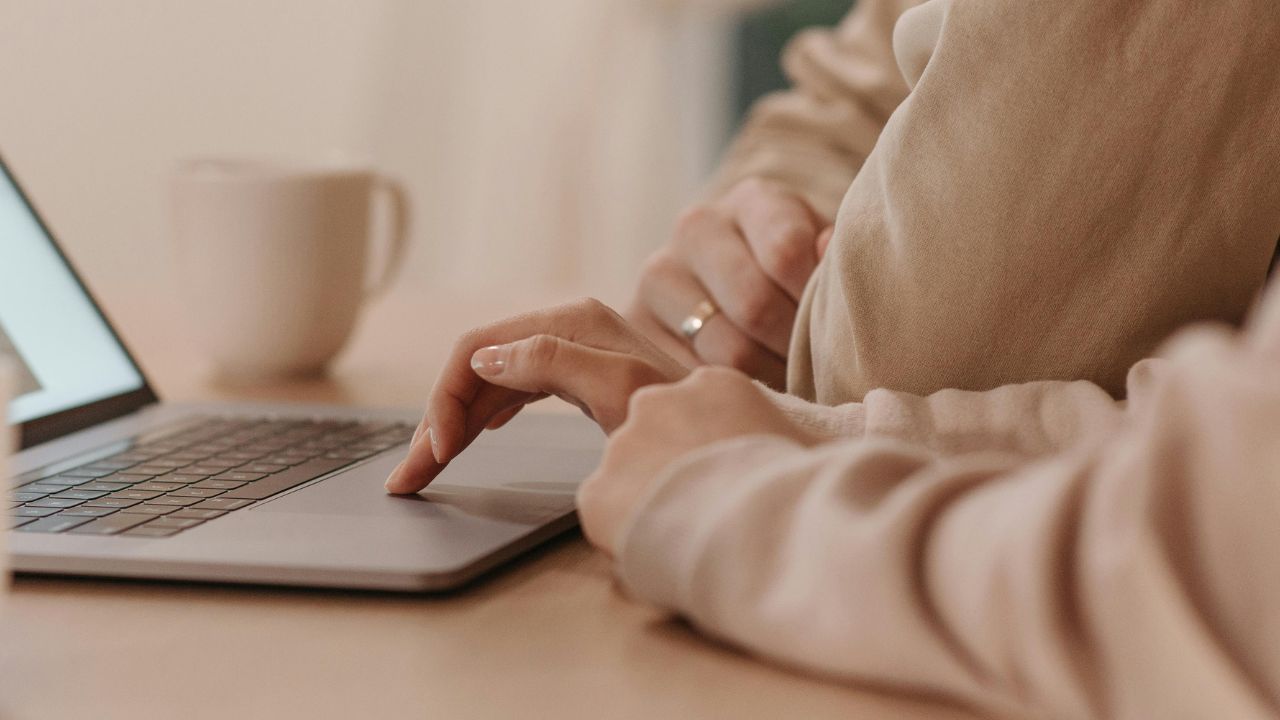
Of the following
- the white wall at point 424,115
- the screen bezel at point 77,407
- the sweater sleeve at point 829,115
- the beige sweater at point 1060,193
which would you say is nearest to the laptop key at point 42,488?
the screen bezel at point 77,407

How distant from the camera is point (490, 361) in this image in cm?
49

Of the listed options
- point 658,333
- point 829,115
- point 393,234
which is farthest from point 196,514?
point 829,115

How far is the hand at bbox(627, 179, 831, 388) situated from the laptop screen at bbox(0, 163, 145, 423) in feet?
1.00

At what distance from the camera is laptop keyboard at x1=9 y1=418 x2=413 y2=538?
1.52 feet

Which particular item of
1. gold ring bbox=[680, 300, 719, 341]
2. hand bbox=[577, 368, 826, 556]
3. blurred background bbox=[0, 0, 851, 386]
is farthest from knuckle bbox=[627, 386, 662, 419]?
blurred background bbox=[0, 0, 851, 386]

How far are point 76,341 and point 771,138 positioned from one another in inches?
24.2

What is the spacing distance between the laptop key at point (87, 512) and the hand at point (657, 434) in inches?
7.4

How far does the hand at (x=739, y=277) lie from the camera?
0.70 metres

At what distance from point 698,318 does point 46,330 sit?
1.17 ft

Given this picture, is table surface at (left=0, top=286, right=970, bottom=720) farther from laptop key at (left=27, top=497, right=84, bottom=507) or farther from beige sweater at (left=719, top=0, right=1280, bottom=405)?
beige sweater at (left=719, top=0, right=1280, bottom=405)

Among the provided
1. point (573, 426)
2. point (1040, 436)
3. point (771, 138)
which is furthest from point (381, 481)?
point (771, 138)

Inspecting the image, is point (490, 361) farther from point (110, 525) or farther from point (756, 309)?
point (756, 309)

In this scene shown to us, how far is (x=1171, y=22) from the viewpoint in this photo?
1.52 feet

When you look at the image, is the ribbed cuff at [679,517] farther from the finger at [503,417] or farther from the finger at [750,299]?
the finger at [750,299]
